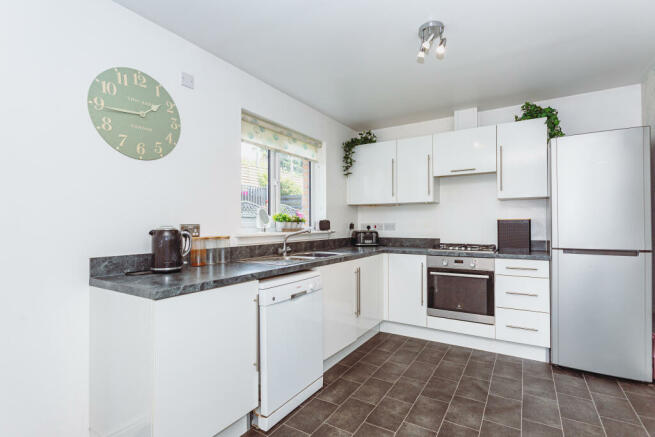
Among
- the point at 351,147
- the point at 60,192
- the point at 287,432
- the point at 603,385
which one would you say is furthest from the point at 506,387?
the point at 60,192

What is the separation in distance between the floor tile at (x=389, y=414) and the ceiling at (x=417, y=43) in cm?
237

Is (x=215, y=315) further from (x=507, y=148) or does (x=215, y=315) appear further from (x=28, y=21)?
(x=507, y=148)

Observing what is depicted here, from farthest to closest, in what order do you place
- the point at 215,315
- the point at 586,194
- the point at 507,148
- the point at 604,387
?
the point at 507,148, the point at 586,194, the point at 604,387, the point at 215,315

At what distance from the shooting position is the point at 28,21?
140 cm

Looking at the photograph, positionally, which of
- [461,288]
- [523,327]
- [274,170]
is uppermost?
[274,170]

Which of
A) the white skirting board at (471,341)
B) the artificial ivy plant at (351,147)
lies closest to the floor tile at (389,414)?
the white skirting board at (471,341)

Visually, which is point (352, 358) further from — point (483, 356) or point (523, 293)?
point (523, 293)

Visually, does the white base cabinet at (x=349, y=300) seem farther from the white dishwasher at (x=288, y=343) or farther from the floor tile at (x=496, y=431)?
the floor tile at (x=496, y=431)

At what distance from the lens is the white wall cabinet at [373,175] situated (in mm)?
3617

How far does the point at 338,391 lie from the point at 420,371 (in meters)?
0.72

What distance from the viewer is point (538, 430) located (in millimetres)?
1727

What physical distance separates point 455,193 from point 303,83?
206 cm

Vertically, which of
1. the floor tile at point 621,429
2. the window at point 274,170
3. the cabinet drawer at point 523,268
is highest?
the window at point 274,170

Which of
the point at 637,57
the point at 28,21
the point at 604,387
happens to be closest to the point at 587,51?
the point at 637,57
